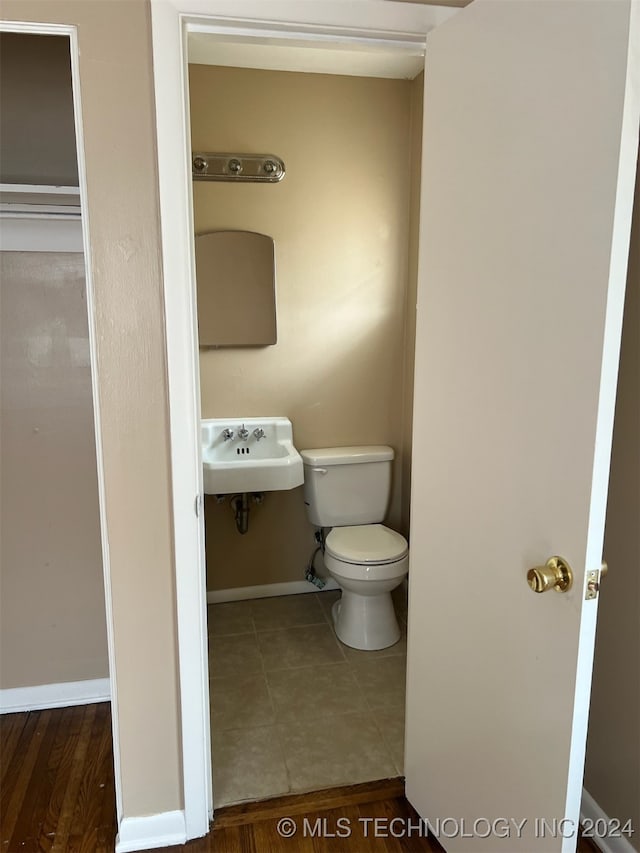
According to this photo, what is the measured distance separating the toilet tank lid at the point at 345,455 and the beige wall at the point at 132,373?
1301 millimetres

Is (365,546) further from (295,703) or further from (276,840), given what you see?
(276,840)

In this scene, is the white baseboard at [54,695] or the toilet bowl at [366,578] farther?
the toilet bowl at [366,578]

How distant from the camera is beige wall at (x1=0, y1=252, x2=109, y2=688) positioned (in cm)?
198

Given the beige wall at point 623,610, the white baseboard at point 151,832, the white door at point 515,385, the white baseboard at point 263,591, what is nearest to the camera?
the white door at point 515,385

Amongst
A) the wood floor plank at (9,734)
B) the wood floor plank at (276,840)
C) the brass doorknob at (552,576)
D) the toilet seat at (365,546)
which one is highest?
the brass doorknob at (552,576)

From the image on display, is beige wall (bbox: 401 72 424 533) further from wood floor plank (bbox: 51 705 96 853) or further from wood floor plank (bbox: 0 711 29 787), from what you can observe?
wood floor plank (bbox: 0 711 29 787)

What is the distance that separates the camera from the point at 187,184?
1433 mm

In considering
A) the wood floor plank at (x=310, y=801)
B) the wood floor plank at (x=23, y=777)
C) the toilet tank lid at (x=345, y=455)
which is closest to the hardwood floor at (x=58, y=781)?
the wood floor plank at (x=23, y=777)

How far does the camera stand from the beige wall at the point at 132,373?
133 centimetres

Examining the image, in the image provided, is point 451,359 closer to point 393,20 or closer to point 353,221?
point 393,20

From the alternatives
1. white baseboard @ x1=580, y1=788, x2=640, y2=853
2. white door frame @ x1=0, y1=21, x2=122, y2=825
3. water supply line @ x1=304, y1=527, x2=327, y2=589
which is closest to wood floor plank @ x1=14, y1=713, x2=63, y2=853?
white door frame @ x1=0, y1=21, x2=122, y2=825

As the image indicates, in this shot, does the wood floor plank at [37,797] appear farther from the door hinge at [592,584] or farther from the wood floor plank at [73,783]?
the door hinge at [592,584]

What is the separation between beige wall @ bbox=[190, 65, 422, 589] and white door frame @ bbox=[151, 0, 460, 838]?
1279mm

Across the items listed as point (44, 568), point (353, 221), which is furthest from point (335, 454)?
point (44, 568)
